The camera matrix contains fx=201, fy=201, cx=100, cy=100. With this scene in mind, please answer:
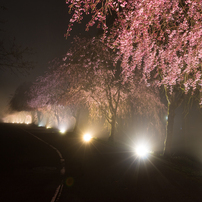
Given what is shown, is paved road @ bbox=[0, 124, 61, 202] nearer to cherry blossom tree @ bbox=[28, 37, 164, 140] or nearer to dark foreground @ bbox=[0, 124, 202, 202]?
dark foreground @ bbox=[0, 124, 202, 202]

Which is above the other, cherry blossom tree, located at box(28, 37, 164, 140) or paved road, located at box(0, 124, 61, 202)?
cherry blossom tree, located at box(28, 37, 164, 140)

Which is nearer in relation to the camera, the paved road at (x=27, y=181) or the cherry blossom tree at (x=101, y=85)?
the paved road at (x=27, y=181)

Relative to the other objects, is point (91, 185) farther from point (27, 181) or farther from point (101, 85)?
point (101, 85)

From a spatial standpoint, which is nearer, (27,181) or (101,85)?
(27,181)

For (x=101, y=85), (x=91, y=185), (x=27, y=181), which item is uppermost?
(x=101, y=85)

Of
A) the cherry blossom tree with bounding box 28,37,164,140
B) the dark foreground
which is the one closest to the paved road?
the dark foreground

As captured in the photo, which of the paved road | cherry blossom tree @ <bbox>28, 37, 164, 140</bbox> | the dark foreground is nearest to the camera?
the paved road

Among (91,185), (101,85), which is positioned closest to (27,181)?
(91,185)

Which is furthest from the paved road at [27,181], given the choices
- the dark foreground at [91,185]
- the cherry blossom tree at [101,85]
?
the cherry blossom tree at [101,85]

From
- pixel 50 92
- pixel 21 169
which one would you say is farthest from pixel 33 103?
pixel 21 169

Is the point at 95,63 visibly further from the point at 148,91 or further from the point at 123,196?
the point at 123,196

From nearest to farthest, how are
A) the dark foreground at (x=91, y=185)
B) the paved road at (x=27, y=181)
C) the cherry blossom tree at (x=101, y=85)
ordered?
1. the paved road at (x=27, y=181)
2. the dark foreground at (x=91, y=185)
3. the cherry blossom tree at (x=101, y=85)

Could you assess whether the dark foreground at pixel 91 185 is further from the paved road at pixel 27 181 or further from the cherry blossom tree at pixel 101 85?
the cherry blossom tree at pixel 101 85

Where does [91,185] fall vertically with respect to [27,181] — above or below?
above
